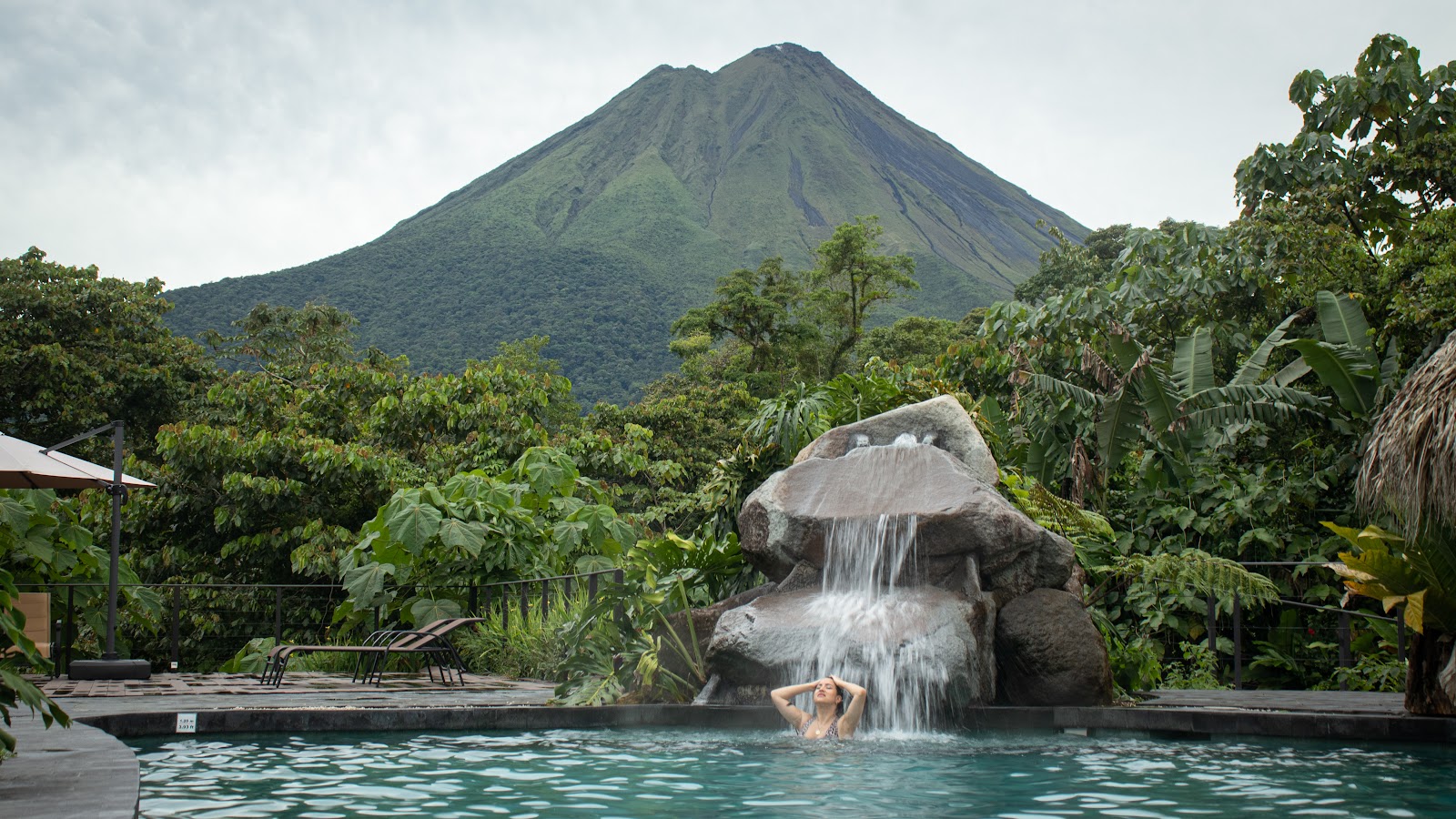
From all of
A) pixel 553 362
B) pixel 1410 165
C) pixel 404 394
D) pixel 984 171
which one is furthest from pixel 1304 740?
pixel 984 171

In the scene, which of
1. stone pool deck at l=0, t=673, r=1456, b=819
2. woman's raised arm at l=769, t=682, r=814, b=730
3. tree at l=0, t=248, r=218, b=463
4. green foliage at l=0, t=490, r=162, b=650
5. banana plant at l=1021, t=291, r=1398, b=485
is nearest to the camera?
stone pool deck at l=0, t=673, r=1456, b=819

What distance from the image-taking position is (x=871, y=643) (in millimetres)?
7020

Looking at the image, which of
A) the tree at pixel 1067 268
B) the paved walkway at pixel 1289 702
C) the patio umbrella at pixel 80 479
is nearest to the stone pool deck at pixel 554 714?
the paved walkway at pixel 1289 702

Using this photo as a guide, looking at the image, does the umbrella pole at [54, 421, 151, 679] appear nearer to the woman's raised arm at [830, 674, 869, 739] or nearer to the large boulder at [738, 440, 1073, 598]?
the large boulder at [738, 440, 1073, 598]

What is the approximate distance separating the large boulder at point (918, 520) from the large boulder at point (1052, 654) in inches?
13.1

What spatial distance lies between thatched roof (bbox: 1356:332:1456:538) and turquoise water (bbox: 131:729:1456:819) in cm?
130

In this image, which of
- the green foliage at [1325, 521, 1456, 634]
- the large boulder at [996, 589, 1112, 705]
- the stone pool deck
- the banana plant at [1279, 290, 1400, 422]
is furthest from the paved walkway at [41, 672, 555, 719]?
the banana plant at [1279, 290, 1400, 422]

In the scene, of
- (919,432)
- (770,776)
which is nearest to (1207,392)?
(919,432)

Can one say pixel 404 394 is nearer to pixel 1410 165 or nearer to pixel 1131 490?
pixel 1131 490

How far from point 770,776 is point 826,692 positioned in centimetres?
126

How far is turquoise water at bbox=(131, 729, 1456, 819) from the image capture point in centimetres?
457

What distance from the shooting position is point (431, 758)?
19.4ft

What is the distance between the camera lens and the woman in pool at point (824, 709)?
665 centimetres

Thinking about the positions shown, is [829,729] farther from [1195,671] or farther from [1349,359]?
[1349,359]
